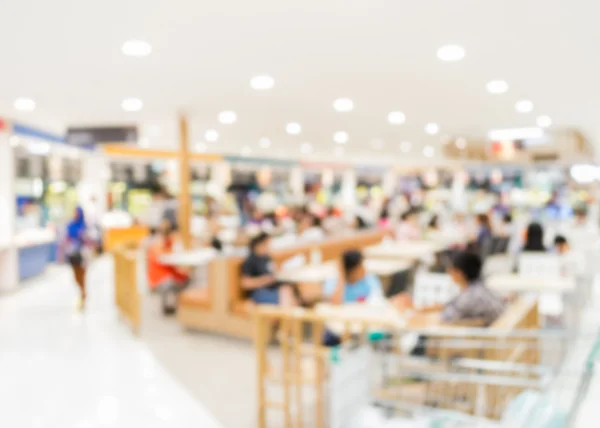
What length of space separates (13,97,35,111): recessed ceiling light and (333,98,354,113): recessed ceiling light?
12.8ft

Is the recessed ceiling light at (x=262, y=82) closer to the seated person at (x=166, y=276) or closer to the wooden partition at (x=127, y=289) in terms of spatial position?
the wooden partition at (x=127, y=289)

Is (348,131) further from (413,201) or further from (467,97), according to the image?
(413,201)

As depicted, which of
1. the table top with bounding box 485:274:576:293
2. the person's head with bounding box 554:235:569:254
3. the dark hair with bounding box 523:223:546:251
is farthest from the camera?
the person's head with bounding box 554:235:569:254

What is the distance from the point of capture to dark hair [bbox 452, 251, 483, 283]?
4402 mm

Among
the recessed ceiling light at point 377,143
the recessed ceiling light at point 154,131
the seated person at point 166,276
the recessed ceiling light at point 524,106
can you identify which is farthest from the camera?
the recessed ceiling light at point 377,143

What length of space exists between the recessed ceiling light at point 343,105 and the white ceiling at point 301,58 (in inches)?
→ 4.0

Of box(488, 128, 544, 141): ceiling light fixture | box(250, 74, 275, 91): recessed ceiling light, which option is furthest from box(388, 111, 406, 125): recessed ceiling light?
box(250, 74, 275, 91): recessed ceiling light

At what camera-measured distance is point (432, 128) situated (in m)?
10.9

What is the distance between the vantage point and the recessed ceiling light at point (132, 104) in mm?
7578

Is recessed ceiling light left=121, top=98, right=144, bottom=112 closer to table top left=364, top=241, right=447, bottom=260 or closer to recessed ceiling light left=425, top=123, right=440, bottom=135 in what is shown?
table top left=364, top=241, right=447, bottom=260

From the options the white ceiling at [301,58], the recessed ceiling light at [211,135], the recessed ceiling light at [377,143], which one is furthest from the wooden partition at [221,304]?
the recessed ceiling light at [377,143]

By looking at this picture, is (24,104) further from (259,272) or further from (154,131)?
(259,272)

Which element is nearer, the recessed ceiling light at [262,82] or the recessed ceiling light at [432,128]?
the recessed ceiling light at [262,82]

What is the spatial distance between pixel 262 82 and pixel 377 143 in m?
8.03
